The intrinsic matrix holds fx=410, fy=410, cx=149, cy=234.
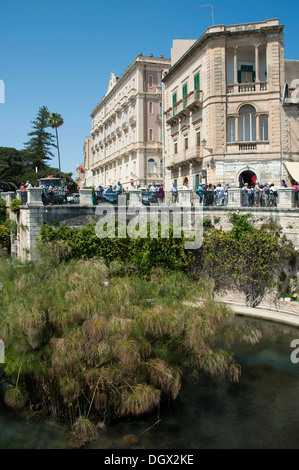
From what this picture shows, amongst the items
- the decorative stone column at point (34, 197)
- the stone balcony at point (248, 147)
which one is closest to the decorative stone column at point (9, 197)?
the decorative stone column at point (34, 197)

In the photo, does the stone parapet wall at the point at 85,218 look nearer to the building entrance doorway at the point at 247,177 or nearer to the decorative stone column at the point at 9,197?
the decorative stone column at the point at 9,197

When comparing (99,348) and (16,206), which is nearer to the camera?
(99,348)

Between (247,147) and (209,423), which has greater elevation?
(247,147)

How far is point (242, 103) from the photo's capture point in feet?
76.5

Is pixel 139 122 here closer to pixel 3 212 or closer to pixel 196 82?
pixel 196 82

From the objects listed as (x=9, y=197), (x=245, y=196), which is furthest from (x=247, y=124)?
(x=9, y=197)

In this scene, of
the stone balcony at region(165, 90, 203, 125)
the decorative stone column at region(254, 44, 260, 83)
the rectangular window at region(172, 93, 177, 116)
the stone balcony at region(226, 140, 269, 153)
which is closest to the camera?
the decorative stone column at region(254, 44, 260, 83)

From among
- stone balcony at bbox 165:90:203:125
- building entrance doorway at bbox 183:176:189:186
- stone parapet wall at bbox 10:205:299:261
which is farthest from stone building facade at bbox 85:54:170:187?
stone parapet wall at bbox 10:205:299:261

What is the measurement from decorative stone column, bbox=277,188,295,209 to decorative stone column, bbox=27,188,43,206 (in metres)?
10.6

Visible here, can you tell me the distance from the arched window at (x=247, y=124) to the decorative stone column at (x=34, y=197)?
39.1ft

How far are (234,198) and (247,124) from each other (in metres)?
6.65

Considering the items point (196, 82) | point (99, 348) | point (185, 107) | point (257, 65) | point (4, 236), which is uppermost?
point (257, 65)

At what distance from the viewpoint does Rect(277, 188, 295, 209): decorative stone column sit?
57.7ft

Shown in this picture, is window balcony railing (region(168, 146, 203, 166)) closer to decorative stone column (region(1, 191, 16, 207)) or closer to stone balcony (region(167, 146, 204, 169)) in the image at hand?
stone balcony (region(167, 146, 204, 169))
